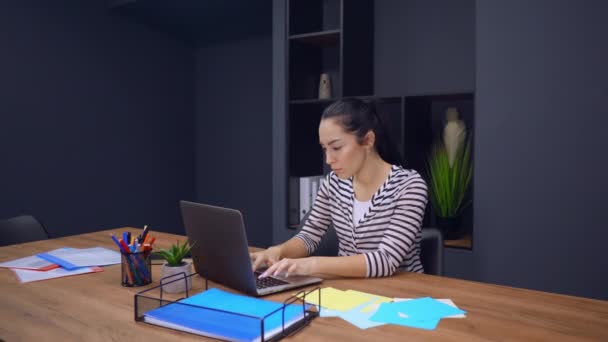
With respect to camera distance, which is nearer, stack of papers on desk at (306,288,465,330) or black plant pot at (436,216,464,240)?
stack of papers on desk at (306,288,465,330)

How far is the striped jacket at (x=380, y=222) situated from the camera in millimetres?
1547

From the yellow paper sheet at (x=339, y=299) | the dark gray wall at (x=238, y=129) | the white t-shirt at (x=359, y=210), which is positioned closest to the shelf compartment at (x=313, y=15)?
the dark gray wall at (x=238, y=129)

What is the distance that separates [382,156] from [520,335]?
0.99 metres

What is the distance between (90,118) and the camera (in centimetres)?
362

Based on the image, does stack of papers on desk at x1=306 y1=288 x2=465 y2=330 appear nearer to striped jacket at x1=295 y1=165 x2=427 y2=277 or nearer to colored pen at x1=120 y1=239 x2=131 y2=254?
striped jacket at x1=295 y1=165 x2=427 y2=277

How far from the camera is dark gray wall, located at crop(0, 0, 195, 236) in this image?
3201 millimetres

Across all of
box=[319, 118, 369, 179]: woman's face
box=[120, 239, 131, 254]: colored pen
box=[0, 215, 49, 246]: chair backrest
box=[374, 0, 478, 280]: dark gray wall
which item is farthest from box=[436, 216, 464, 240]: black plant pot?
box=[0, 215, 49, 246]: chair backrest

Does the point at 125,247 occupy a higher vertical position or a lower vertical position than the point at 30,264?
higher

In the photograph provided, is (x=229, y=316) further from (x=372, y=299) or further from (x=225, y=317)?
(x=372, y=299)

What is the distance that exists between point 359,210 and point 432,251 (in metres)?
0.30

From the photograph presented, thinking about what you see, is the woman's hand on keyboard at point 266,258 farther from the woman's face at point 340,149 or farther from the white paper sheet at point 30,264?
the white paper sheet at point 30,264

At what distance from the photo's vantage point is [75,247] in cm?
192

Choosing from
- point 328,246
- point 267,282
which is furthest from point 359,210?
point 267,282

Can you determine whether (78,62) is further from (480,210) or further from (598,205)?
(598,205)
